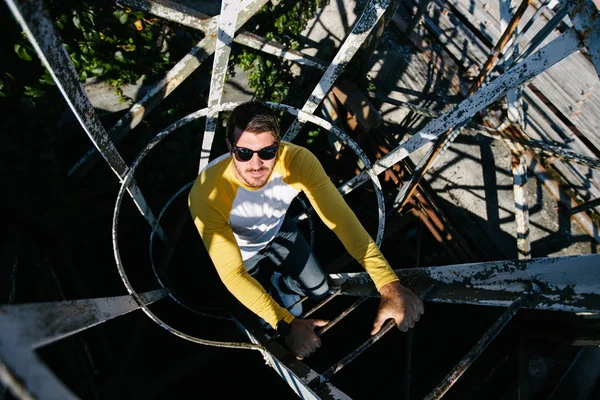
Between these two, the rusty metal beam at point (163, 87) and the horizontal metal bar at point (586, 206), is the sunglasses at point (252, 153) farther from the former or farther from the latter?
the horizontal metal bar at point (586, 206)

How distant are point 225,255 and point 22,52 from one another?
2.89 metres

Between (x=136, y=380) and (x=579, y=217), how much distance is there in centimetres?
626

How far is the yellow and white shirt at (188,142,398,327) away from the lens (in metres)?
2.67

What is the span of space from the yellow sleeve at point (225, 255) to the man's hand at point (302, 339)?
0.07 meters

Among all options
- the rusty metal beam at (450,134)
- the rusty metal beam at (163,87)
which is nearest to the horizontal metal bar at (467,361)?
the rusty metal beam at (450,134)

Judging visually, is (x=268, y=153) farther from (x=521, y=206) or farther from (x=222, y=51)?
(x=521, y=206)

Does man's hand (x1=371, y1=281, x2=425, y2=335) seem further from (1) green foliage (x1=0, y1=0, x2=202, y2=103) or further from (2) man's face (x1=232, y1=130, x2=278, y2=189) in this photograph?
(1) green foliage (x1=0, y1=0, x2=202, y2=103)

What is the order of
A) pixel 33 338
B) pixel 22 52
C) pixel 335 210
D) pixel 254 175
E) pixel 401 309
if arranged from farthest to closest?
pixel 22 52 < pixel 335 210 < pixel 254 175 < pixel 401 309 < pixel 33 338

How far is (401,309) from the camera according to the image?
248 cm

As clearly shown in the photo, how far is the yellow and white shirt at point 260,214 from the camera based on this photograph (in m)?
2.67

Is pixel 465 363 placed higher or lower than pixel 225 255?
lower

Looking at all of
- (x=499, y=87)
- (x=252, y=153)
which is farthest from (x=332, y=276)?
(x=499, y=87)

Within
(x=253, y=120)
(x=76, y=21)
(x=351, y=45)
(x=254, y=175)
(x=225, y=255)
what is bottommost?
(x=225, y=255)

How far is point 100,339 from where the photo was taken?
13.4 feet
